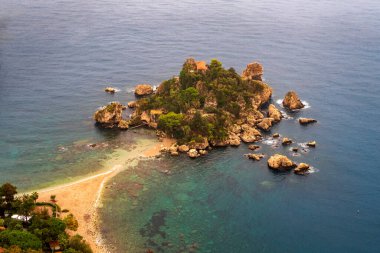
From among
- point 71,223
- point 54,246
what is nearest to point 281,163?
point 71,223

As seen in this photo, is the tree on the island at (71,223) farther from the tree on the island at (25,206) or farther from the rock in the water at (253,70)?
the rock in the water at (253,70)

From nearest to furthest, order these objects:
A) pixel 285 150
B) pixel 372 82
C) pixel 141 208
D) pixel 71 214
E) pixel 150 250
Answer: pixel 150 250 < pixel 71 214 < pixel 141 208 < pixel 285 150 < pixel 372 82

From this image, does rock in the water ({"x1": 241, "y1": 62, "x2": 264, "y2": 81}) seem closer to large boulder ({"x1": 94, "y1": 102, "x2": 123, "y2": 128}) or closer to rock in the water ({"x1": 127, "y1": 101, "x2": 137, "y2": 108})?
rock in the water ({"x1": 127, "y1": 101, "x2": 137, "y2": 108})

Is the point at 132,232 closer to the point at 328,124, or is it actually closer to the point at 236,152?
the point at 236,152

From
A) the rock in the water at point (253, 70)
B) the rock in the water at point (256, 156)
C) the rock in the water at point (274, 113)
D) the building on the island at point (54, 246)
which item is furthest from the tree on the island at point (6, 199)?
the rock in the water at point (253, 70)

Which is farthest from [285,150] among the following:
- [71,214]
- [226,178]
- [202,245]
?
[71,214]

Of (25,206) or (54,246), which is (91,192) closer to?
(25,206)
